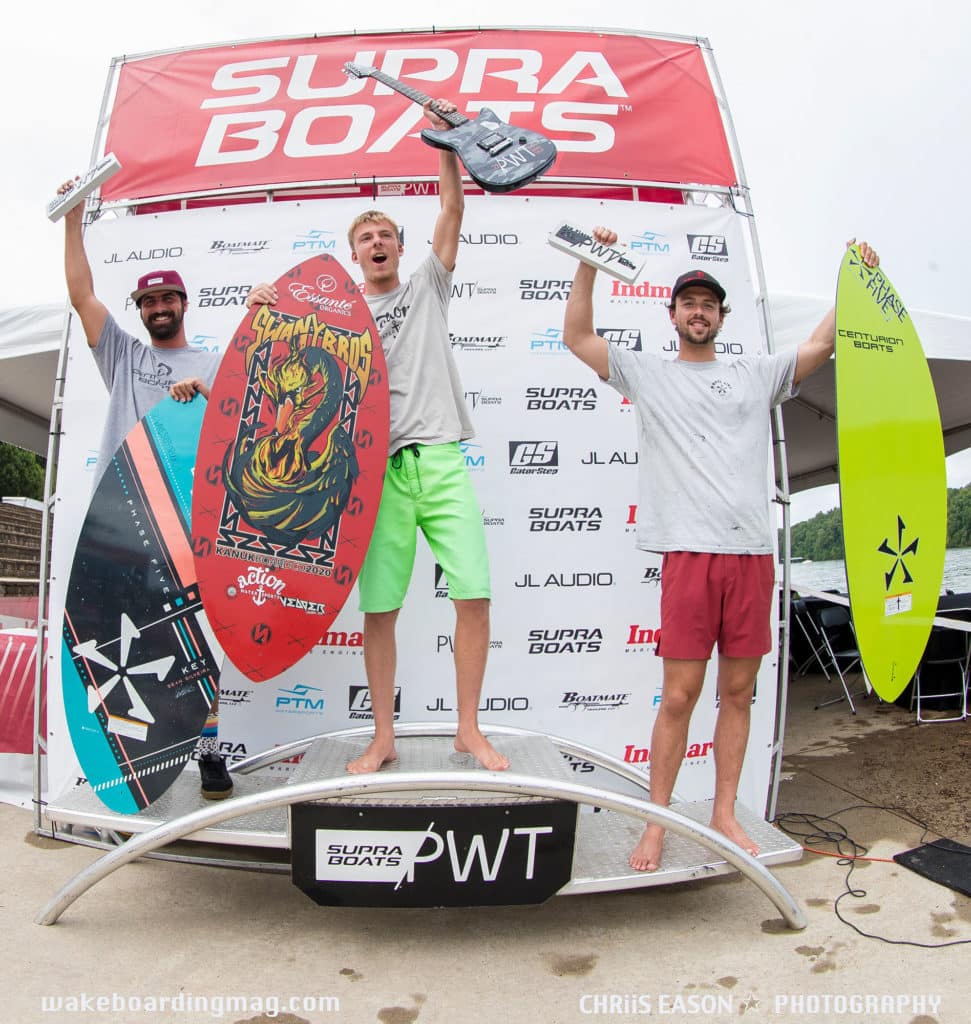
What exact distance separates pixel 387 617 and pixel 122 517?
39.1 inches

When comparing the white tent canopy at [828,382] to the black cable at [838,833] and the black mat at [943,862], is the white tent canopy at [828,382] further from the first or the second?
the black mat at [943,862]

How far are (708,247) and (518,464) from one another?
4.16 feet

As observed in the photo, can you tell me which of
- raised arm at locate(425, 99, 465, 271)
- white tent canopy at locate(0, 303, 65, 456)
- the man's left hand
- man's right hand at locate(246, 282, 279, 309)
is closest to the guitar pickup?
raised arm at locate(425, 99, 465, 271)

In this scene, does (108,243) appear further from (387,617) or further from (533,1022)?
(533,1022)

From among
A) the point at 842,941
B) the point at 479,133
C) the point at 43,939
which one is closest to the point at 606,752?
the point at 842,941

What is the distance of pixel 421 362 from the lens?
2488 millimetres

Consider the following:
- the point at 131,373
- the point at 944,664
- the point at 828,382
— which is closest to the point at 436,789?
the point at 131,373

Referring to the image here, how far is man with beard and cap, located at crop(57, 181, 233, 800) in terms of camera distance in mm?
2941

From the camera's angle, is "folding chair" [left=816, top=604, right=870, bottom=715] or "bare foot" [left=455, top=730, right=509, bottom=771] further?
"folding chair" [left=816, top=604, right=870, bottom=715]

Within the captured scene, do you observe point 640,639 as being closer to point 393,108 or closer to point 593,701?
point 593,701

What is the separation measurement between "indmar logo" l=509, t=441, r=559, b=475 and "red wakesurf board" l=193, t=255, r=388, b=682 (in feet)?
2.94

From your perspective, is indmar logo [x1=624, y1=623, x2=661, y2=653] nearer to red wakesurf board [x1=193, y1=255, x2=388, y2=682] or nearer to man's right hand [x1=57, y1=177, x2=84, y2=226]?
red wakesurf board [x1=193, y1=255, x2=388, y2=682]

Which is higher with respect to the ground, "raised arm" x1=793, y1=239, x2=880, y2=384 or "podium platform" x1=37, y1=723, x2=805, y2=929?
"raised arm" x1=793, y1=239, x2=880, y2=384

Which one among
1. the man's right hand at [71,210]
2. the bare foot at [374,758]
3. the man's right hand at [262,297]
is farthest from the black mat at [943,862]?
the man's right hand at [71,210]
